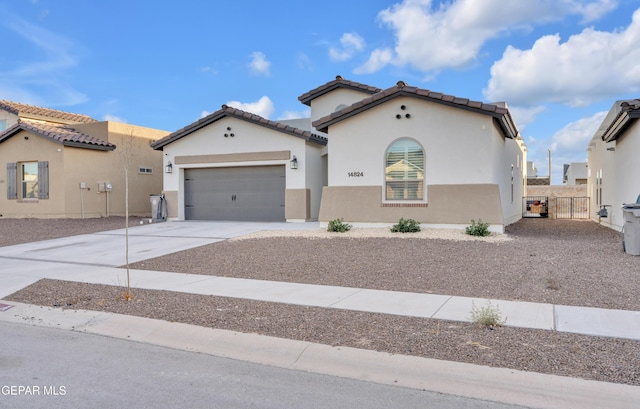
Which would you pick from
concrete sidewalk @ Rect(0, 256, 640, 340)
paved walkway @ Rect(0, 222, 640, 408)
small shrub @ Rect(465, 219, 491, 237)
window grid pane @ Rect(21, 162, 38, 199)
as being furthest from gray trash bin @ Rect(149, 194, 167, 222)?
small shrub @ Rect(465, 219, 491, 237)

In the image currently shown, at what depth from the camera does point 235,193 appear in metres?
22.2

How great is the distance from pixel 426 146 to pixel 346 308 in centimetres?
976

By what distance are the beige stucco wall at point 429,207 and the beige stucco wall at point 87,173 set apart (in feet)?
35.4

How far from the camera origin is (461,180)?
16.1m

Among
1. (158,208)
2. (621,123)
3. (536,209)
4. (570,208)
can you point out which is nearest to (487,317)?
(621,123)

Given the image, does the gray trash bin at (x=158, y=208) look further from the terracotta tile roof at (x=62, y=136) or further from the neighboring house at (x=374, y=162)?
the terracotta tile roof at (x=62, y=136)

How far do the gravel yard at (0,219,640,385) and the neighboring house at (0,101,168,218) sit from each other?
1278cm

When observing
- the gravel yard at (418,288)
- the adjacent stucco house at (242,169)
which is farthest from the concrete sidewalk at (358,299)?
the adjacent stucco house at (242,169)

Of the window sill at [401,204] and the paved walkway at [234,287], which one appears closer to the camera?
the paved walkway at [234,287]

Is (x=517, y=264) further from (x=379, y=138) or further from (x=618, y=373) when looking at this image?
(x=379, y=138)

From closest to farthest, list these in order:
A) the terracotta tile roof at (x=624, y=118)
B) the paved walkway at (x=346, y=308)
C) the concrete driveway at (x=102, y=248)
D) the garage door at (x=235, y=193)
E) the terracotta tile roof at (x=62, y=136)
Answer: the paved walkway at (x=346, y=308) → the concrete driveway at (x=102, y=248) → the terracotta tile roof at (x=624, y=118) → the garage door at (x=235, y=193) → the terracotta tile roof at (x=62, y=136)

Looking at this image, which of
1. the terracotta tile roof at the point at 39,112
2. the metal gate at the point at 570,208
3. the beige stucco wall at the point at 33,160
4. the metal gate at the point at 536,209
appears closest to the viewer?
the beige stucco wall at the point at 33,160

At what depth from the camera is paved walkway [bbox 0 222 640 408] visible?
4.79 meters

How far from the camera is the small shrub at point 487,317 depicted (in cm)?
652
